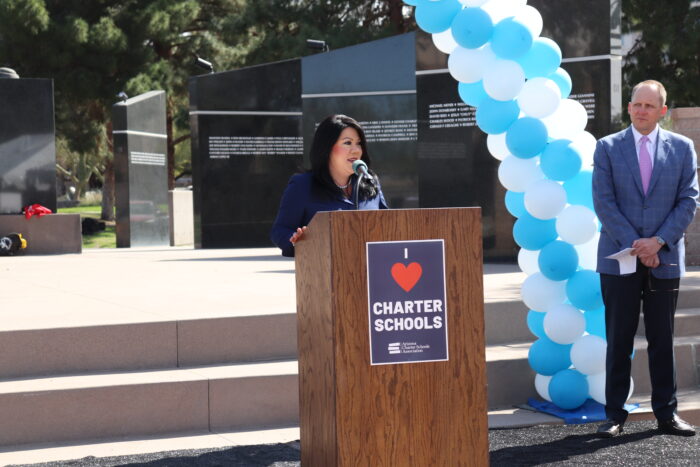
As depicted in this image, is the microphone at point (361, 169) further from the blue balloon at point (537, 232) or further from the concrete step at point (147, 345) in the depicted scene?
the concrete step at point (147, 345)

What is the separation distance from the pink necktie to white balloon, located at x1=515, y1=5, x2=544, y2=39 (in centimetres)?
88

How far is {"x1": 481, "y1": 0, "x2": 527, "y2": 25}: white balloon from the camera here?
5367mm

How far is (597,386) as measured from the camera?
5277 mm

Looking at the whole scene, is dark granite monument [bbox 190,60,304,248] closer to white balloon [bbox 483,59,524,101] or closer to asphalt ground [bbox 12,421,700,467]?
white balloon [bbox 483,59,524,101]

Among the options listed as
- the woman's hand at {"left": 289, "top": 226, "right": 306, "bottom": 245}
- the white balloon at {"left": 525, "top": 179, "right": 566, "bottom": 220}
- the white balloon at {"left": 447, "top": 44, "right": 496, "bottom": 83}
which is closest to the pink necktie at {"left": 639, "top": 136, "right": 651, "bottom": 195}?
the white balloon at {"left": 525, "top": 179, "right": 566, "bottom": 220}

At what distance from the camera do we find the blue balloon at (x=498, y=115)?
5.41m

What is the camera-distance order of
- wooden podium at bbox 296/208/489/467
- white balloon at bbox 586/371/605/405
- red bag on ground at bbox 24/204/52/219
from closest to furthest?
wooden podium at bbox 296/208/489/467 → white balloon at bbox 586/371/605/405 → red bag on ground at bbox 24/204/52/219

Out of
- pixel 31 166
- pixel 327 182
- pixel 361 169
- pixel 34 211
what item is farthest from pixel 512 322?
pixel 31 166

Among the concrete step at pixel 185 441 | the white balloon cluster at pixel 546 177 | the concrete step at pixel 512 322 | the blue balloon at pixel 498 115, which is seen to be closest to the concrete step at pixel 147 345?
the concrete step at pixel 185 441

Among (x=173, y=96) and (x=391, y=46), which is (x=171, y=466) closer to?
(x=391, y=46)

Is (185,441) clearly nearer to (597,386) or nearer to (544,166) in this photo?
(597,386)

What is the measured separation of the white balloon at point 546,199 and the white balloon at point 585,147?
223mm

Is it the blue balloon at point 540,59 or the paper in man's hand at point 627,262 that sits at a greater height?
the blue balloon at point 540,59

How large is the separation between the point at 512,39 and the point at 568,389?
2.02m
